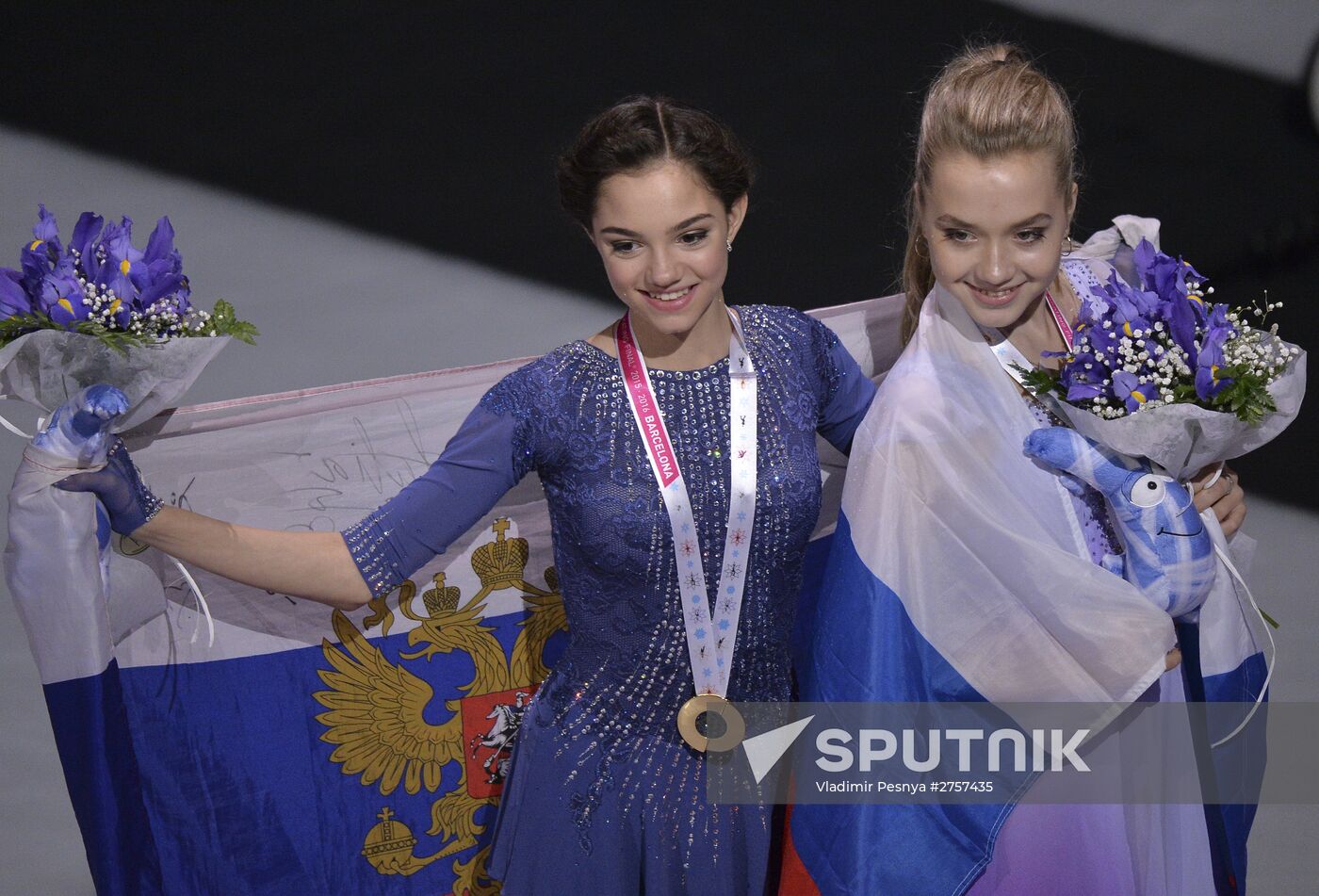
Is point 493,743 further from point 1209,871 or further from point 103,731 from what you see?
point 1209,871

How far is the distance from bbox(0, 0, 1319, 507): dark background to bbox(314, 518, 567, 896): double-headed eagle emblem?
253cm

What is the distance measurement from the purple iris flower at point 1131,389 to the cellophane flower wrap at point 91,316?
4.29 ft

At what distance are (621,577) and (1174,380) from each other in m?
0.84

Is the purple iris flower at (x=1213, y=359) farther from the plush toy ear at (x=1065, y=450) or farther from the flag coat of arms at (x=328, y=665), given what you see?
the flag coat of arms at (x=328, y=665)

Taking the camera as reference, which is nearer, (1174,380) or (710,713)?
(1174,380)

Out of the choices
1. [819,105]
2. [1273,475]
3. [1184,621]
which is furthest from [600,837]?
[819,105]

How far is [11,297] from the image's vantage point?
7.79 feet

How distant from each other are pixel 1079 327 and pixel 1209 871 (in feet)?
2.84

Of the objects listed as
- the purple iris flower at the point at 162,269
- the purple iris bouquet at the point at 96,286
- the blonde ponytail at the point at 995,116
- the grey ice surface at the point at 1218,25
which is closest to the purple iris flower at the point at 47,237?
the purple iris bouquet at the point at 96,286

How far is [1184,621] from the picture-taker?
256 cm

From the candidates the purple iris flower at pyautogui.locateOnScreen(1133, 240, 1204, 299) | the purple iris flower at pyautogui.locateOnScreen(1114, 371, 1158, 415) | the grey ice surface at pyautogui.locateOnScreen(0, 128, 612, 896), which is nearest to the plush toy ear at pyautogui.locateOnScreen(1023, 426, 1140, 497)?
the purple iris flower at pyautogui.locateOnScreen(1114, 371, 1158, 415)

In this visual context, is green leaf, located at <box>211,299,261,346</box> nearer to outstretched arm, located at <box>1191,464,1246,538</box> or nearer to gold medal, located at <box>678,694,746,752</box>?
gold medal, located at <box>678,694,746,752</box>

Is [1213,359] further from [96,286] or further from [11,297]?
[11,297]

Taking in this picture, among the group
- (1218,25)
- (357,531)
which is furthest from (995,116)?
(1218,25)
